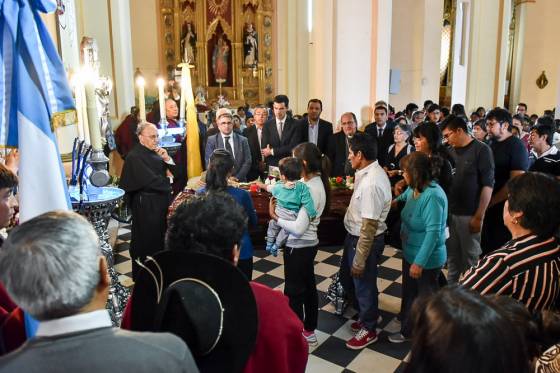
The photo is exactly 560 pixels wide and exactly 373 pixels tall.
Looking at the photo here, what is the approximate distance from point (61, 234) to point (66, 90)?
1309mm

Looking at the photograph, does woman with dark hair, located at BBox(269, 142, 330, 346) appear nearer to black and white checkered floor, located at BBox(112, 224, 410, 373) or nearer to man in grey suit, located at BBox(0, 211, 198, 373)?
black and white checkered floor, located at BBox(112, 224, 410, 373)

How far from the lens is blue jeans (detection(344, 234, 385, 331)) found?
129 inches

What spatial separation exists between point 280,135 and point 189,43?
33.7ft

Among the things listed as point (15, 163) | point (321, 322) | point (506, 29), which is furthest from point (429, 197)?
point (506, 29)

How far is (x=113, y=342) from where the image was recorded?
0.99 meters

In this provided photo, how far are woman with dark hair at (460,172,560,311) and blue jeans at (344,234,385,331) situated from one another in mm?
1410

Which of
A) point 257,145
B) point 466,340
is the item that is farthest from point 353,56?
point 466,340

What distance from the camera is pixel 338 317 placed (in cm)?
376

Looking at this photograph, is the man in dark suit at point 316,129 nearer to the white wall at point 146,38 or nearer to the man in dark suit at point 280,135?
the man in dark suit at point 280,135

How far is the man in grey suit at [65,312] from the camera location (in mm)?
943

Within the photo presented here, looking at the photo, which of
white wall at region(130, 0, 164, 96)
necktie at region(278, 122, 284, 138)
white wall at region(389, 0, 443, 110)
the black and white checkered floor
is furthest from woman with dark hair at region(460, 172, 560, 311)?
white wall at region(130, 0, 164, 96)

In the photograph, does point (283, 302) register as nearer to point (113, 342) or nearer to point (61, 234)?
point (113, 342)

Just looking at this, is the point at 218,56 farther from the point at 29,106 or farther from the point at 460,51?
the point at 29,106

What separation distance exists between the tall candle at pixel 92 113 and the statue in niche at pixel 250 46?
12.1m
